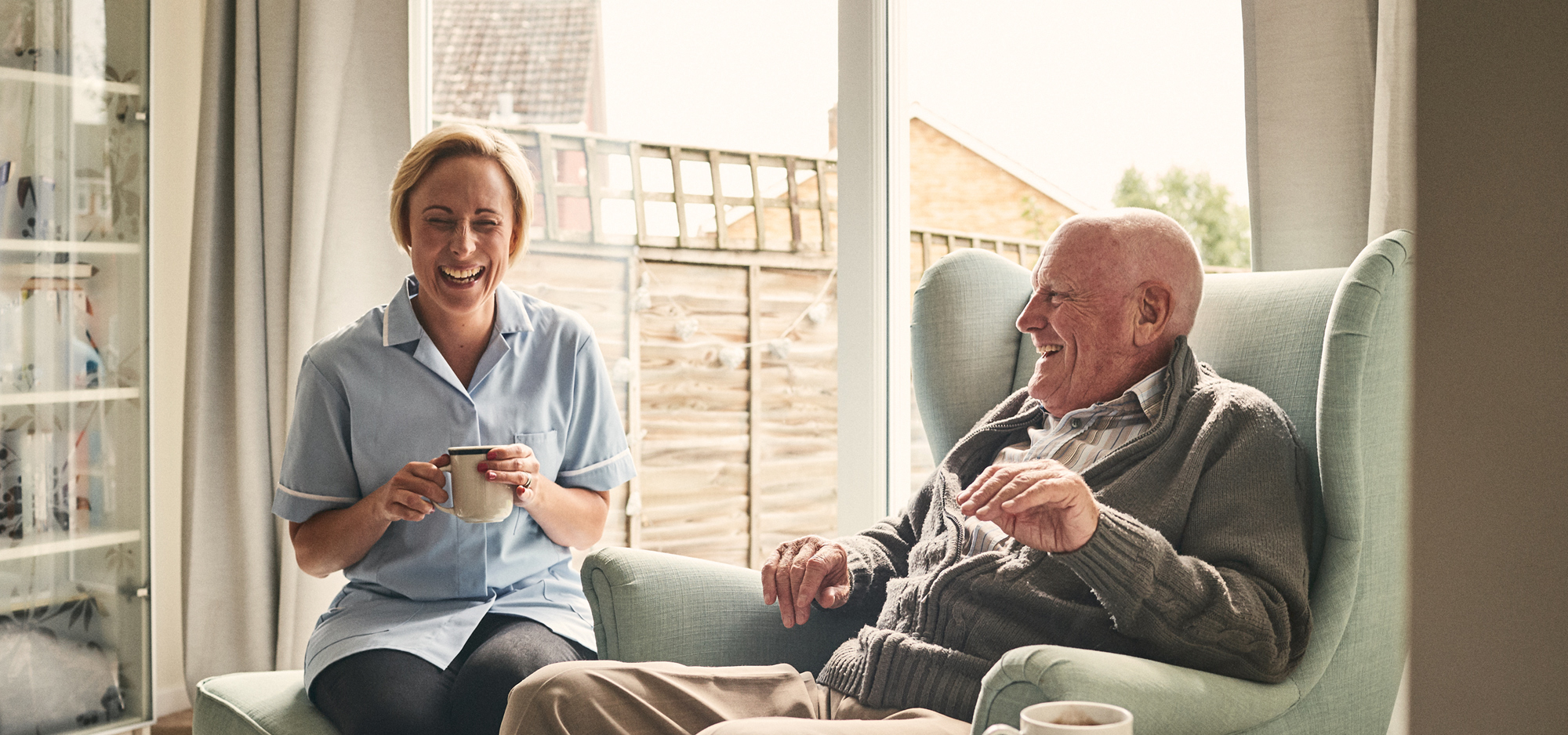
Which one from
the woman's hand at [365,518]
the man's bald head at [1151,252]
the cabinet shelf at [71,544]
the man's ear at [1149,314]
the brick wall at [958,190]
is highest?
the brick wall at [958,190]

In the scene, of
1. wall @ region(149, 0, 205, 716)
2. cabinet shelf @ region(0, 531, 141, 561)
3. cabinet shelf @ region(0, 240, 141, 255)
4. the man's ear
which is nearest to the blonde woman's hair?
the man's ear

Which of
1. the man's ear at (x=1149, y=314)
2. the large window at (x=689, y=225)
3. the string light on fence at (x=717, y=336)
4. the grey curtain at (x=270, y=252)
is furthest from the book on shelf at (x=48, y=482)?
the man's ear at (x=1149, y=314)

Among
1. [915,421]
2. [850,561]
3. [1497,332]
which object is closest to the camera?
[1497,332]

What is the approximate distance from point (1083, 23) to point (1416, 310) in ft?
6.57

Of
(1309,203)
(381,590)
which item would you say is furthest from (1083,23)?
(381,590)

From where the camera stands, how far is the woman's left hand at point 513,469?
152 cm

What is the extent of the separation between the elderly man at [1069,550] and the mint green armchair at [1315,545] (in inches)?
2.1

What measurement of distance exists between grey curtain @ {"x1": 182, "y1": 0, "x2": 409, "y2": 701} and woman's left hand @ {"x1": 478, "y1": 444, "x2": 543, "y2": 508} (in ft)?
4.65

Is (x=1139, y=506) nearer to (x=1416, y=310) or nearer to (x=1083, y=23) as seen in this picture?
(x=1416, y=310)

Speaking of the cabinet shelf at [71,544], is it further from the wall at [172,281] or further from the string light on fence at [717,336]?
the string light on fence at [717,336]

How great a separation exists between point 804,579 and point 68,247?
2.04m

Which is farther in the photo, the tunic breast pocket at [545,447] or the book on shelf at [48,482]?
the book on shelf at [48,482]

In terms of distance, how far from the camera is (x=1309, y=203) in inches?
65.6

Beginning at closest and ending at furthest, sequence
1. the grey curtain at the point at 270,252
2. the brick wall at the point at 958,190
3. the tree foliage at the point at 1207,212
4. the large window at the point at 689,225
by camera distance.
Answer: the tree foliage at the point at 1207,212
the brick wall at the point at 958,190
the large window at the point at 689,225
the grey curtain at the point at 270,252
